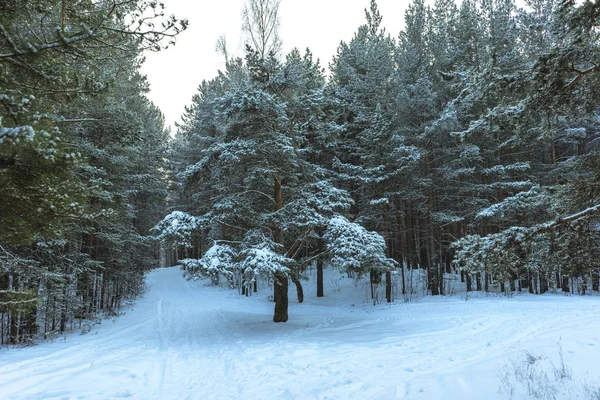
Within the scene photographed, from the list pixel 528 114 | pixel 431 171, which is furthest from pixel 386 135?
pixel 528 114

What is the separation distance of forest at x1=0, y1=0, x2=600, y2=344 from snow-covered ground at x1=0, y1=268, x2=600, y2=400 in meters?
1.67

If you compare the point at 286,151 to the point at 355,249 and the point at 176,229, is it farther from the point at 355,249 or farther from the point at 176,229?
the point at 176,229

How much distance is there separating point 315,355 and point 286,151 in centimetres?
685

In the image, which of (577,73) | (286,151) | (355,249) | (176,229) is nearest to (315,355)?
(355,249)

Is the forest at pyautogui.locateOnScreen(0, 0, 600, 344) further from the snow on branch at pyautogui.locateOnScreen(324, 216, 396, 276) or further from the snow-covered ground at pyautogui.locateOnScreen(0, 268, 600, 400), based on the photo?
the snow-covered ground at pyautogui.locateOnScreen(0, 268, 600, 400)

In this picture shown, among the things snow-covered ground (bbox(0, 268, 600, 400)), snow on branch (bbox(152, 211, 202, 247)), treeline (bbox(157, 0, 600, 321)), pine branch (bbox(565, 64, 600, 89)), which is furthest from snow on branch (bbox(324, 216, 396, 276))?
pine branch (bbox(565, 64, 600, 89))

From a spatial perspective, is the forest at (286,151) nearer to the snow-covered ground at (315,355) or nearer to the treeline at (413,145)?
the treeline at (413,145)

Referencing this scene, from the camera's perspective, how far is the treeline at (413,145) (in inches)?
187

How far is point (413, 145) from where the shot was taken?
17.2 metres

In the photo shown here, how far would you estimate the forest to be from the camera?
4102 millimetres

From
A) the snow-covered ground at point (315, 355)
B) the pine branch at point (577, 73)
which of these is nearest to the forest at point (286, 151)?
the pine branch at point (577, 73)

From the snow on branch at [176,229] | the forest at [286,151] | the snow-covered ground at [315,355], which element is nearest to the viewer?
the forest at [286,151]

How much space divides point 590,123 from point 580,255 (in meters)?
16.3

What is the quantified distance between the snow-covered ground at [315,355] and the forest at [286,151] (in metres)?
1.67
